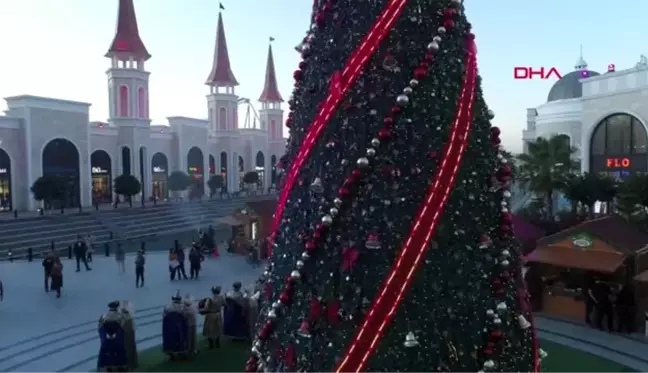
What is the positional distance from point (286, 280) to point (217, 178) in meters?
43.2

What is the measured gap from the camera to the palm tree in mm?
22297

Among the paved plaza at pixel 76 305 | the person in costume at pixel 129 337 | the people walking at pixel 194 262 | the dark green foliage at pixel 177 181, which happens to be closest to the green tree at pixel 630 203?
the paved plaza at pixel 76 305

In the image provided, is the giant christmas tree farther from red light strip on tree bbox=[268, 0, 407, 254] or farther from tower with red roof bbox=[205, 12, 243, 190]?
tower with red roof bbox=[205, 12, 243, 190]

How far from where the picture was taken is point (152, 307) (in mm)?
12203

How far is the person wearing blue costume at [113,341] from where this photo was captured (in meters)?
7.79

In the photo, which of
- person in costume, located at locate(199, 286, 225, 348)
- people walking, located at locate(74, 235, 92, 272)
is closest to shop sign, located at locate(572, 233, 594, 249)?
person in costume, located at locate(199, 286, 225, 348)

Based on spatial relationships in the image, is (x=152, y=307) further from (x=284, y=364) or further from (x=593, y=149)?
(x=593, y=149)

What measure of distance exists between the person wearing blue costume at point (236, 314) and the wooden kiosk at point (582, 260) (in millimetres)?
5835

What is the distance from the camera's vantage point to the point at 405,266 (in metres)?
2.70

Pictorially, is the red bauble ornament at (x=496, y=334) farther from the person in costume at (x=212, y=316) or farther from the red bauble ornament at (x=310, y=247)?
the person in costume at (x=212, y=316)

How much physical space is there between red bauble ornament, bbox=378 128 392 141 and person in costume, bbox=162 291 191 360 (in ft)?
21.5

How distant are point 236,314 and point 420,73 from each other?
288 inches

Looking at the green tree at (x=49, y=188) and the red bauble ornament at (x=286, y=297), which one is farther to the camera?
the green tree at (x=49, y=188)

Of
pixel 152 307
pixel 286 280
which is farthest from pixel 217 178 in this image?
pixel 286 280
